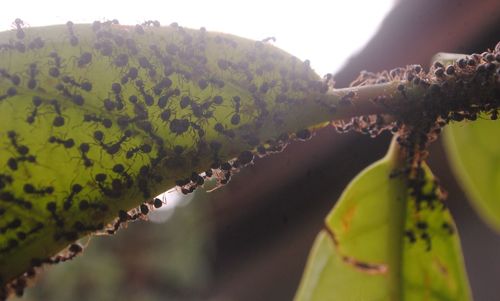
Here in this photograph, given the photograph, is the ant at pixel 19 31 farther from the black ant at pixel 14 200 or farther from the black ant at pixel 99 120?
the black ant at pixel 14 200

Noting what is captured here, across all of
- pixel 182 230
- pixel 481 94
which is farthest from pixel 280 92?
pixel 182 230

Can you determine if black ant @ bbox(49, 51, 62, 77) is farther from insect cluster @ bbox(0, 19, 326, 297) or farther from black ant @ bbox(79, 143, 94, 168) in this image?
black ant @ bbox(79, 143, 94, 168)

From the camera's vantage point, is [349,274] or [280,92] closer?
[280,92]

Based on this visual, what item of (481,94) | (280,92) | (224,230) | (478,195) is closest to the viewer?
(481,94)

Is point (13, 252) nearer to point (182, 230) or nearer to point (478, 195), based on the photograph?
point (478, 195)

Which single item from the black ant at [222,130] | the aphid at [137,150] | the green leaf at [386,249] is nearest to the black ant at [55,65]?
the aphid at [137,150]

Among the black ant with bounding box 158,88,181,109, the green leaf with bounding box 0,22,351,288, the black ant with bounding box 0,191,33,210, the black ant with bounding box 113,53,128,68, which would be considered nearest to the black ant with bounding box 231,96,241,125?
the green leaf with bounding box 0,22,351,288
